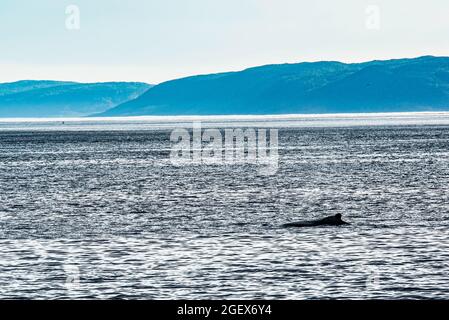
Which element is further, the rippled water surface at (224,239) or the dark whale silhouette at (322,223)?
the dark whale silhouette at (322,223)

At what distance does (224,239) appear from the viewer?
131 feet

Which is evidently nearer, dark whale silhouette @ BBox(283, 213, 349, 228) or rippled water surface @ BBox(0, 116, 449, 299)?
rippled water surface @ BBox(0, 116, 449, 299)

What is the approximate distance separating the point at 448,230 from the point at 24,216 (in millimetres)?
23597

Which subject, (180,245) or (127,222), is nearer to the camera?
(180,245)

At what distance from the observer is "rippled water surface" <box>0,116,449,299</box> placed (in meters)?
29.2

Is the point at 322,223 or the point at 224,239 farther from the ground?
the point at 224,239

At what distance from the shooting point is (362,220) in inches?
1876

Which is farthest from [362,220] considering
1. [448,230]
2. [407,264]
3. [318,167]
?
[318,167]

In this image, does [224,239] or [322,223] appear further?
[322,223]

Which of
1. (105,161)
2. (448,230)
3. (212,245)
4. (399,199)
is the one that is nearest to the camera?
(212,245)

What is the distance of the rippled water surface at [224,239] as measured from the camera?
29188mm

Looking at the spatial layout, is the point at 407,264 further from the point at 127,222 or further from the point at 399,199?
the point at 399,199
